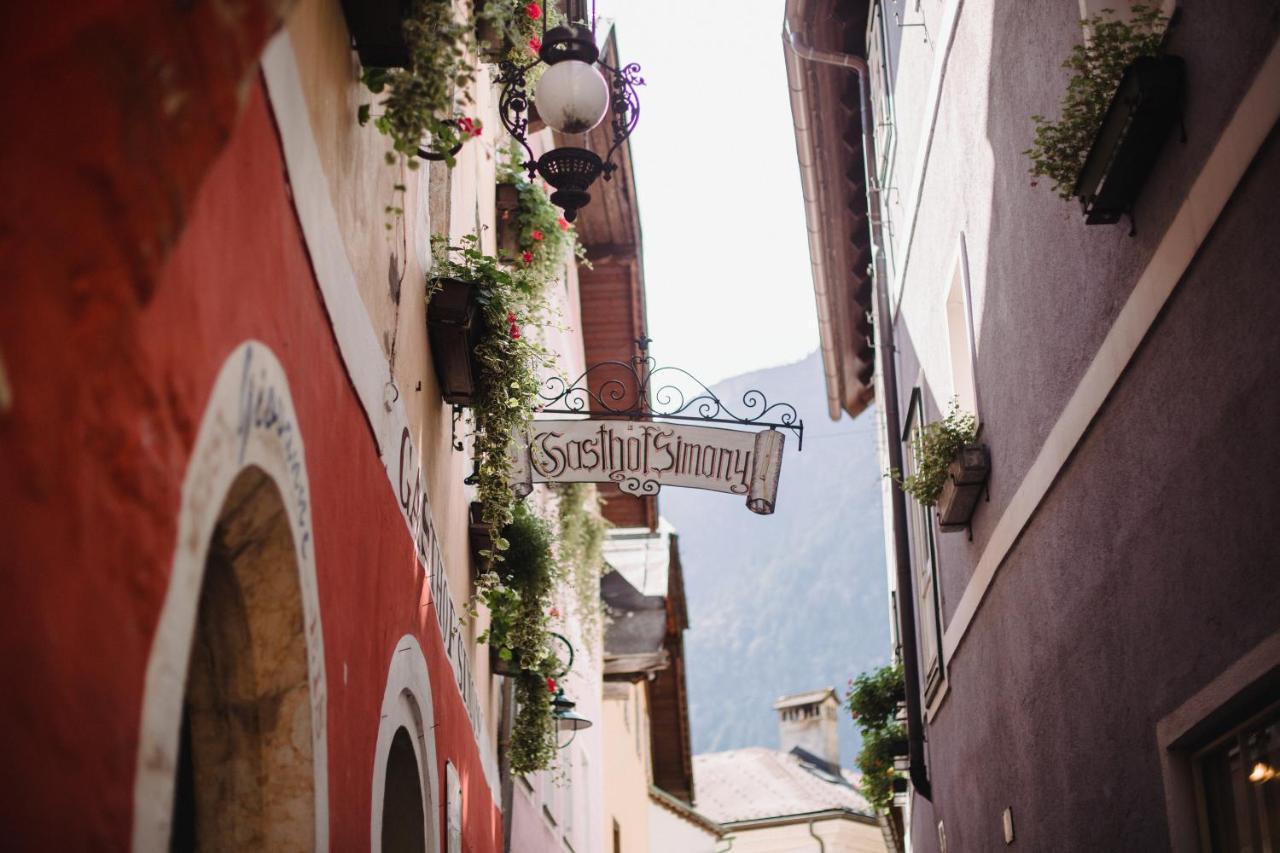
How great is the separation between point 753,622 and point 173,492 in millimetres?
119410

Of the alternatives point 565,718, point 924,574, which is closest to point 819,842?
point 924,574

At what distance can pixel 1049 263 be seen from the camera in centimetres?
610

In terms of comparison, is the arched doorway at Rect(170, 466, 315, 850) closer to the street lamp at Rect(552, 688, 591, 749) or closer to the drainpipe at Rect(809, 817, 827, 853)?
the street lamp at Rect(552, 688, 591, 749)

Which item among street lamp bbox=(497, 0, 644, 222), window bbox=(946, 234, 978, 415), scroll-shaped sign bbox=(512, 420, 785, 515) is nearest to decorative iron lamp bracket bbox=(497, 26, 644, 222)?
street lamp bbox=(497, 0, 644, 222)

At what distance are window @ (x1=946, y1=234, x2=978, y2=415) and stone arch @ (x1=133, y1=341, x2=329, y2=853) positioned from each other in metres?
5.14

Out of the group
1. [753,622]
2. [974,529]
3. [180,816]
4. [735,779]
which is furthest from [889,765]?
[753,622]

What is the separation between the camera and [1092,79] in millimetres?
4855

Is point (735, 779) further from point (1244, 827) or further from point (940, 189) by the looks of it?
point (1244, 827)

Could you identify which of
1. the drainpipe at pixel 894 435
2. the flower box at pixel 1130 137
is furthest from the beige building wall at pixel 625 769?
the flower box at pixel 1130 137

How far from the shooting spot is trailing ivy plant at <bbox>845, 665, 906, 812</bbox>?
13.1 m

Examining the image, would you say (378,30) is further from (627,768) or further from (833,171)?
(627,768)

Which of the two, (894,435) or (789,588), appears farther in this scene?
(789,588)

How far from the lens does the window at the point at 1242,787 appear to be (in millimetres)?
4148

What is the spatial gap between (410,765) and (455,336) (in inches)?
68.2
